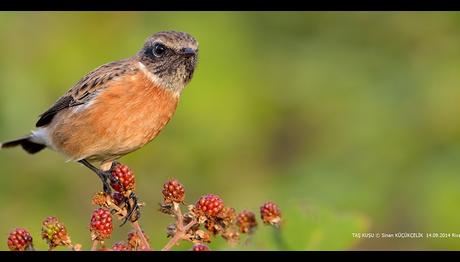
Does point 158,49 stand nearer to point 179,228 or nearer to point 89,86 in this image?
point 89,86

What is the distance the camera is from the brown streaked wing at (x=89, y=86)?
589 cm

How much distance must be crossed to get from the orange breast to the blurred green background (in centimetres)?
81

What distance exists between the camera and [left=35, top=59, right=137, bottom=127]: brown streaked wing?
5.89m

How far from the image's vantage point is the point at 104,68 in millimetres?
6133

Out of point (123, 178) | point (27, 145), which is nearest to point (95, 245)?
point (123, 178)

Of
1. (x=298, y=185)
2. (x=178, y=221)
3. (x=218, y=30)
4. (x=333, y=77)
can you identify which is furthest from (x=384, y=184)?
(x=178, y=221)

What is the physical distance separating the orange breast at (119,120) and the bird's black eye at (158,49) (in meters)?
0.21

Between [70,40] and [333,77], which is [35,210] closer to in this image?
[70,40]

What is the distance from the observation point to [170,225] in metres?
3.76

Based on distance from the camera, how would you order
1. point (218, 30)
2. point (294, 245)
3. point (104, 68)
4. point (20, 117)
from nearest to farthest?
point (294, 245) → point (104, 68) → point (20, 117) → point (218, 30)

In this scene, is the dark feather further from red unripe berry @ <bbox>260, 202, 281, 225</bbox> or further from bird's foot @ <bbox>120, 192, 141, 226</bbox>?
red unripe berry @ <bbox>260, 202, 281, 225</bbox>

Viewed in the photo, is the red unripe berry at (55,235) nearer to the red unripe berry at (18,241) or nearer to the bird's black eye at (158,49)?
the red unripe berry at (18,241)

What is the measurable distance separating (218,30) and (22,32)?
2.02 meters

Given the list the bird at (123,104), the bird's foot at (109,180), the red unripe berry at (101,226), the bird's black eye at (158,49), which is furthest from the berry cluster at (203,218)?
the bird's black eye at (158,49)
